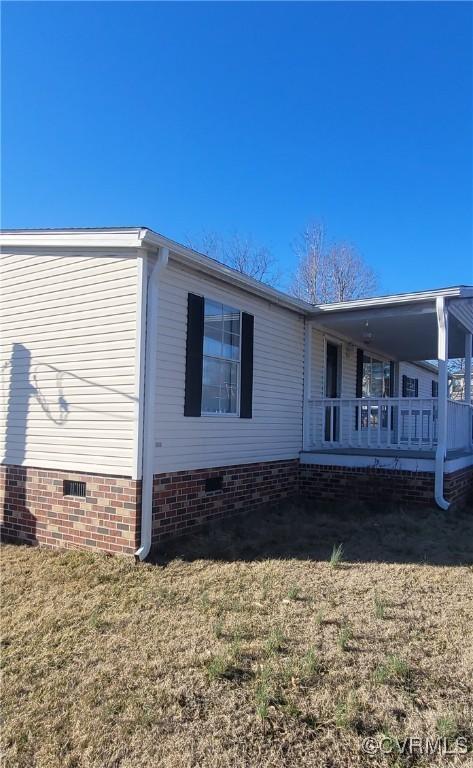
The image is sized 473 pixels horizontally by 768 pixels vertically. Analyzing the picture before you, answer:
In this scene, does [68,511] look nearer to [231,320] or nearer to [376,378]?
[231,320]

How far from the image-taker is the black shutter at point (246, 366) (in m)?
→ 7.15

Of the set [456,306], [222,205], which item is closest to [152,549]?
[456,306]

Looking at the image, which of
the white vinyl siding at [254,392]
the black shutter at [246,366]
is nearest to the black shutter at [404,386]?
the white vinyl siding at [254,392]

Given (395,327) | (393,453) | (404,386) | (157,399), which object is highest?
(395,327)

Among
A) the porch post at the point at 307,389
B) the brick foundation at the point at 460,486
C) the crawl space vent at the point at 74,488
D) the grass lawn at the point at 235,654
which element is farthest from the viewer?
the porch post at the point at 307,389

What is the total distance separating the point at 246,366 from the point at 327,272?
19.2m

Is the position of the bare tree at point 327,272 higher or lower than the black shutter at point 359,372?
higher

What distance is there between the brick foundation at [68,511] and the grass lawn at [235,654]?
243 mm

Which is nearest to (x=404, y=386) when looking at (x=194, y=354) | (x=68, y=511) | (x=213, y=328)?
(x=213, y=328)

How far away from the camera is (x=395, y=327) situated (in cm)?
Result: 962

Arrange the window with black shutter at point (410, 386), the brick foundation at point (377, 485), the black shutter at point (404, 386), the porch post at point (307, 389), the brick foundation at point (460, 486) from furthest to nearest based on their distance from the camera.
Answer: the window with black shutter at point (410, 386)
the black shutter at point (404, 386)
the porch post at point (307, 389)
the brick foundation at point (377, 485)
the brick foundation at point (460, 486)

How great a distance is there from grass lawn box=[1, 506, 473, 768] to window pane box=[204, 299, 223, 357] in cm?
244

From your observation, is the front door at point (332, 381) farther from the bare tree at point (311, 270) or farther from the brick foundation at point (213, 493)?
the bare tree at point (311, 270)

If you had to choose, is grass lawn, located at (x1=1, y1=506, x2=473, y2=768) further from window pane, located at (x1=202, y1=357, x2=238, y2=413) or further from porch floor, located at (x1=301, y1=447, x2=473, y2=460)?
porch floor, located at (x1=301, y1=447, x2=473, y2=460)
